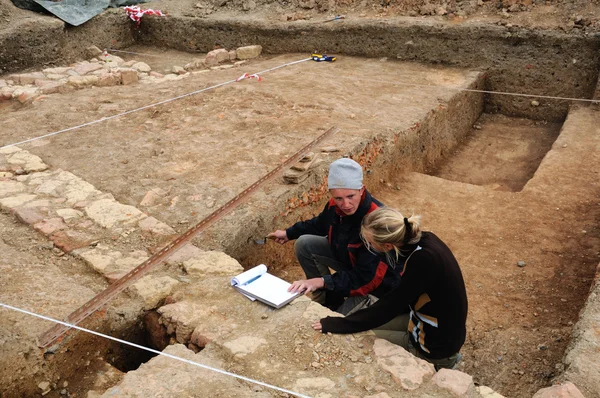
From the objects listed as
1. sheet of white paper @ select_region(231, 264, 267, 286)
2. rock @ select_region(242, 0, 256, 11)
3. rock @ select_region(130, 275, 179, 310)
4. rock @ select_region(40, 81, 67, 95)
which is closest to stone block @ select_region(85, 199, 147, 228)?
rock @ select_region(130, 275, 179, 310)

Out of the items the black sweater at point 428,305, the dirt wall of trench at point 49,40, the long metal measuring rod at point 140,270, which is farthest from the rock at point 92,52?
the black sweater at point 428,305

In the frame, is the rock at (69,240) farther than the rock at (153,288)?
Yes

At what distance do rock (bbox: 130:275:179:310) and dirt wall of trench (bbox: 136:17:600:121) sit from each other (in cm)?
711

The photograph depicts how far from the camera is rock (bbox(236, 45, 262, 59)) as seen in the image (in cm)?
1047

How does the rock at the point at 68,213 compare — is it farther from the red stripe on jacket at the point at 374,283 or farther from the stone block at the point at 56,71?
the stone block at the point at 56,71

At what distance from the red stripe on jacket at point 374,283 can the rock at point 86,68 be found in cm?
786

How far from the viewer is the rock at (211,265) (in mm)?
3812

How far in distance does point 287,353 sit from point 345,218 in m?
0.94

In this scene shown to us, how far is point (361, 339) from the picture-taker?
122 inches

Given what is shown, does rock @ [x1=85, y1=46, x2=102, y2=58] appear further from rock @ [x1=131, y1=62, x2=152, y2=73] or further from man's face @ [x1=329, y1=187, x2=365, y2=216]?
man's face @ [x1=329, y1=187, x2=365, y2=216]

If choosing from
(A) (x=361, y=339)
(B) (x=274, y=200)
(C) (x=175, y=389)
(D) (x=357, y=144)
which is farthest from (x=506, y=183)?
(C) (x=175, y=389)

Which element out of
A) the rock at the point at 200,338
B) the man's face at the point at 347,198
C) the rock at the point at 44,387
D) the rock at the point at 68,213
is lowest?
the rock at the point at 44,387

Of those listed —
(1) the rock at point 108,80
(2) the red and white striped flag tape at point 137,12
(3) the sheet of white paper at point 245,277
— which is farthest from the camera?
(2) the red and white striped flag tape at point 137,12

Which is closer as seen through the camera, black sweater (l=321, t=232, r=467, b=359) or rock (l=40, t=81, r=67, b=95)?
black sweater (l=321, t=232, r=467, b=359)
